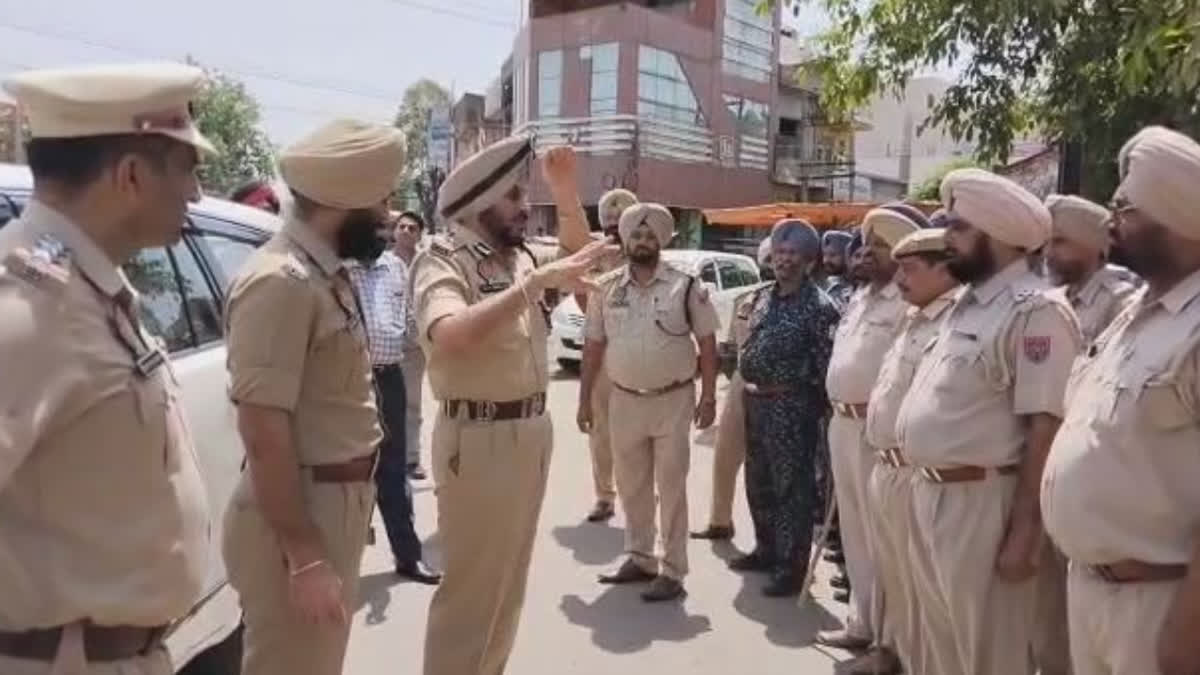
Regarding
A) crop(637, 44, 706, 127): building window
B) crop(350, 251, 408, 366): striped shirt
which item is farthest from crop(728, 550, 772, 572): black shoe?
crop(637, 44, 706, 127): building window

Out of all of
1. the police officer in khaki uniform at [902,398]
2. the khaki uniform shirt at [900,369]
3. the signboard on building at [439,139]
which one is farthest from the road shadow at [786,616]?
the signboard on building at [439,139]

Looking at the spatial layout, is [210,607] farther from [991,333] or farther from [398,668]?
[991,333]

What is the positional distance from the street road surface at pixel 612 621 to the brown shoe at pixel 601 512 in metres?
0.29

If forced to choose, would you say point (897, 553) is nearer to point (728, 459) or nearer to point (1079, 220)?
point (1079, 220)

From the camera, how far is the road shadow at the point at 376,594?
503cm

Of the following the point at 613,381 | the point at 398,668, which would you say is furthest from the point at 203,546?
the point at 613,381

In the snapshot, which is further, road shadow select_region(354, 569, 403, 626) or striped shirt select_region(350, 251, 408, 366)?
striped shirt select_region(350, 251, 408, 366)

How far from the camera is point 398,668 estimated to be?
4.45 meters

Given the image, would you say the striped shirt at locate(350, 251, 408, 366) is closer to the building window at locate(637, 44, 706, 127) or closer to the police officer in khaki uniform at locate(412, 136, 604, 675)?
the police officer in khaki uniform at locate(412, 136, 604, 675)

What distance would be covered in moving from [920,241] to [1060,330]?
718 mm

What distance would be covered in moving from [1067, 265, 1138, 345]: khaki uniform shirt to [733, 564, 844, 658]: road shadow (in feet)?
5.72

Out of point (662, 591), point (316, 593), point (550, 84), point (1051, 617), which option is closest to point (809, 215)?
point (550, 84)

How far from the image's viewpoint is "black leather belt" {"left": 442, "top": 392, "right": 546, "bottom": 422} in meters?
3.62

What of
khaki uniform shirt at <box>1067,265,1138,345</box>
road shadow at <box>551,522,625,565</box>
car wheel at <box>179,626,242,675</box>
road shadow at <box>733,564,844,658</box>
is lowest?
Result: road shadow at <box>551,522,625,565</box>
